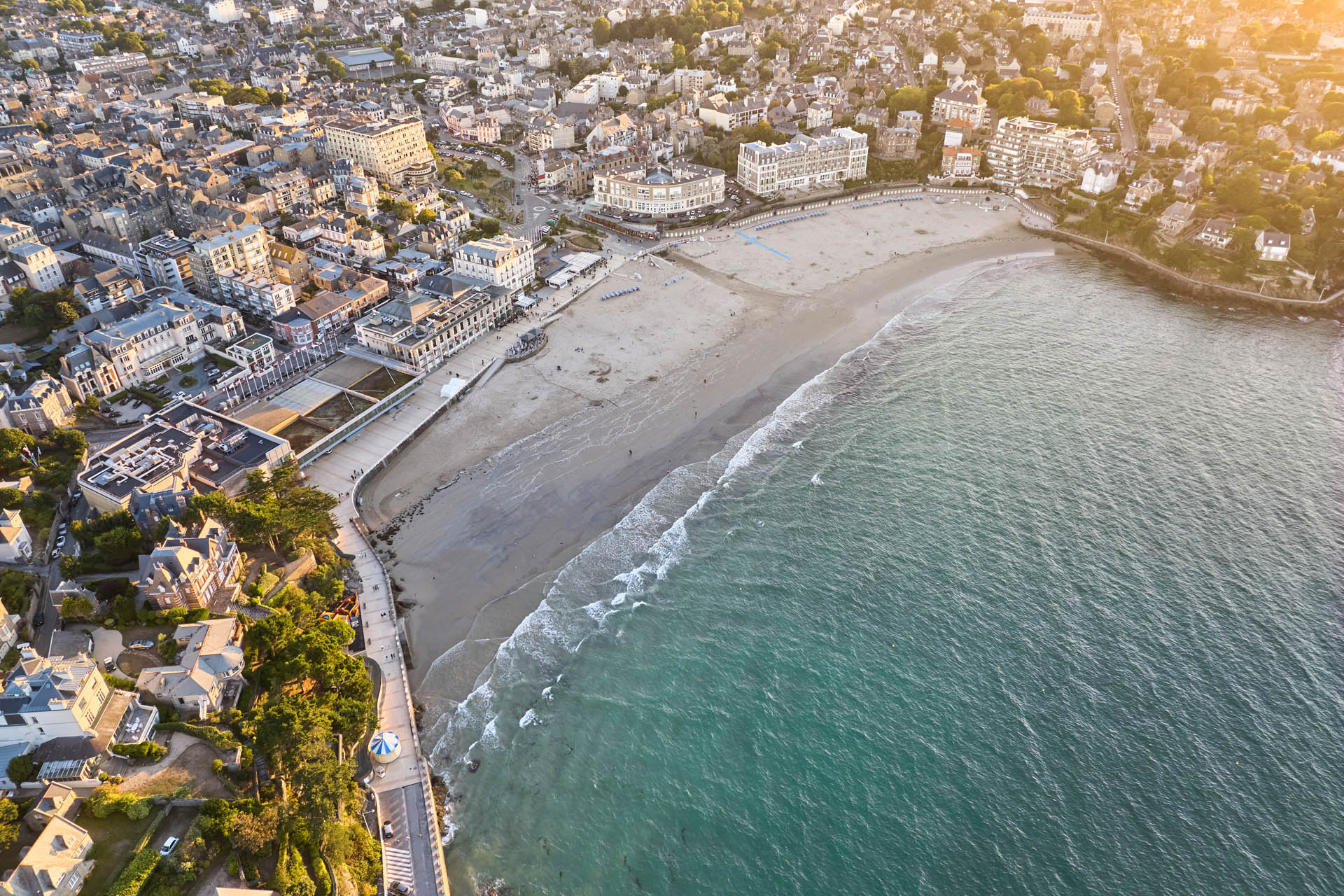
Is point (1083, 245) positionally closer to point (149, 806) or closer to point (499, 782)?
point (499, 782)

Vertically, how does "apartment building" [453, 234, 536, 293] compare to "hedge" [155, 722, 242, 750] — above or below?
above

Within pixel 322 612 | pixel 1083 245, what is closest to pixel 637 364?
pixel 322 612

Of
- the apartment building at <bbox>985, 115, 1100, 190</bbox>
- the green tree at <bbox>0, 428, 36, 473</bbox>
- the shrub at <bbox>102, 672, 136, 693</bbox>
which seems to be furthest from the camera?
the apartment building at <bbox>985, 115, 1100, 190</bbox>

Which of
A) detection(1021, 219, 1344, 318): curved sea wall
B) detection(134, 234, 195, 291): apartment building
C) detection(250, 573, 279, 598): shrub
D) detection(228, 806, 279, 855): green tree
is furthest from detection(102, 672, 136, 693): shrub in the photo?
detection(1021, 219, 1344, 318): curved sea wall

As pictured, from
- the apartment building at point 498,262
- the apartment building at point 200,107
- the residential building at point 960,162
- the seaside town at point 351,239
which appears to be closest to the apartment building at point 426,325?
the seaside town at point 351,239

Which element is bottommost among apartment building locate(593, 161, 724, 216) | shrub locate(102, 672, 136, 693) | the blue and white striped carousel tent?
the blue and white striped carousel tent

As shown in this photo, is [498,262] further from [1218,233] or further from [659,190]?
[1218,233]

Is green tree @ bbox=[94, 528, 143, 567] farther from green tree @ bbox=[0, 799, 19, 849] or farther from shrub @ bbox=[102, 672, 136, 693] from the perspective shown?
green tree @ bbox=[0, 799, 19, 849]

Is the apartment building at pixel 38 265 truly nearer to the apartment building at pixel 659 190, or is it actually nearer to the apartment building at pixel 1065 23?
the apartment building at pixel 659 190
